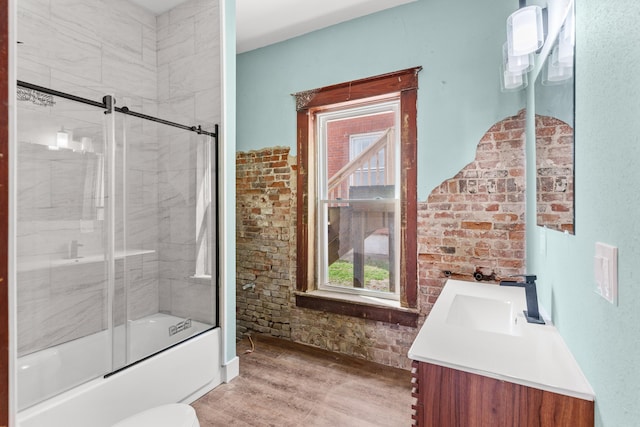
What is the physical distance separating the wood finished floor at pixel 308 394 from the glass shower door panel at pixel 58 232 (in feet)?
2.82

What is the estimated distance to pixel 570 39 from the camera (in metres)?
1.11

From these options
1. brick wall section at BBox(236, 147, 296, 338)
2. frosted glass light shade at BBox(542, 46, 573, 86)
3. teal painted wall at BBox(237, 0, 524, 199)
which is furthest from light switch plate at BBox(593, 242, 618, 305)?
brick wall section at BBox(236, 147, 296, 338)

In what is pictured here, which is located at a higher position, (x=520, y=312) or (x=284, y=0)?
(x=284, y=0)

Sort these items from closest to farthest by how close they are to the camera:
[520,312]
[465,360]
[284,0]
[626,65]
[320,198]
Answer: [626,65] < [465,360] < [520,312] < [284,0] < [320,198]

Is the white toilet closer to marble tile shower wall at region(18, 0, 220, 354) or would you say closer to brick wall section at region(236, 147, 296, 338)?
marble tile shower wall at region(18, 0, 220, 354)

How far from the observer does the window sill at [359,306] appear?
2590 mm

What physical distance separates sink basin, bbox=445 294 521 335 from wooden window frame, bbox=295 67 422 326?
2.32ft

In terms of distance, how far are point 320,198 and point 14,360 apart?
2.76 m

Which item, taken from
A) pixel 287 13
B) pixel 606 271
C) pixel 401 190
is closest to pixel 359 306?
pixel 401 190

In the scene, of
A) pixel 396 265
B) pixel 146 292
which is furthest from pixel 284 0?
pixel 146 292

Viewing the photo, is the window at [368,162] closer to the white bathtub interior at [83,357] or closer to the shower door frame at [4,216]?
the white bathtub interior at [83,357]

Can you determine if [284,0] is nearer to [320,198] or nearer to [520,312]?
[320,198]

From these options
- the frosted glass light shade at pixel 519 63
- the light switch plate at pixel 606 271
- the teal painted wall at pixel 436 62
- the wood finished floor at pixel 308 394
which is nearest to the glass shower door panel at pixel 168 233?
the wood finished floor at pixel 308 394

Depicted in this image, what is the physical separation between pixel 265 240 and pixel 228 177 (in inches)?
37.3
